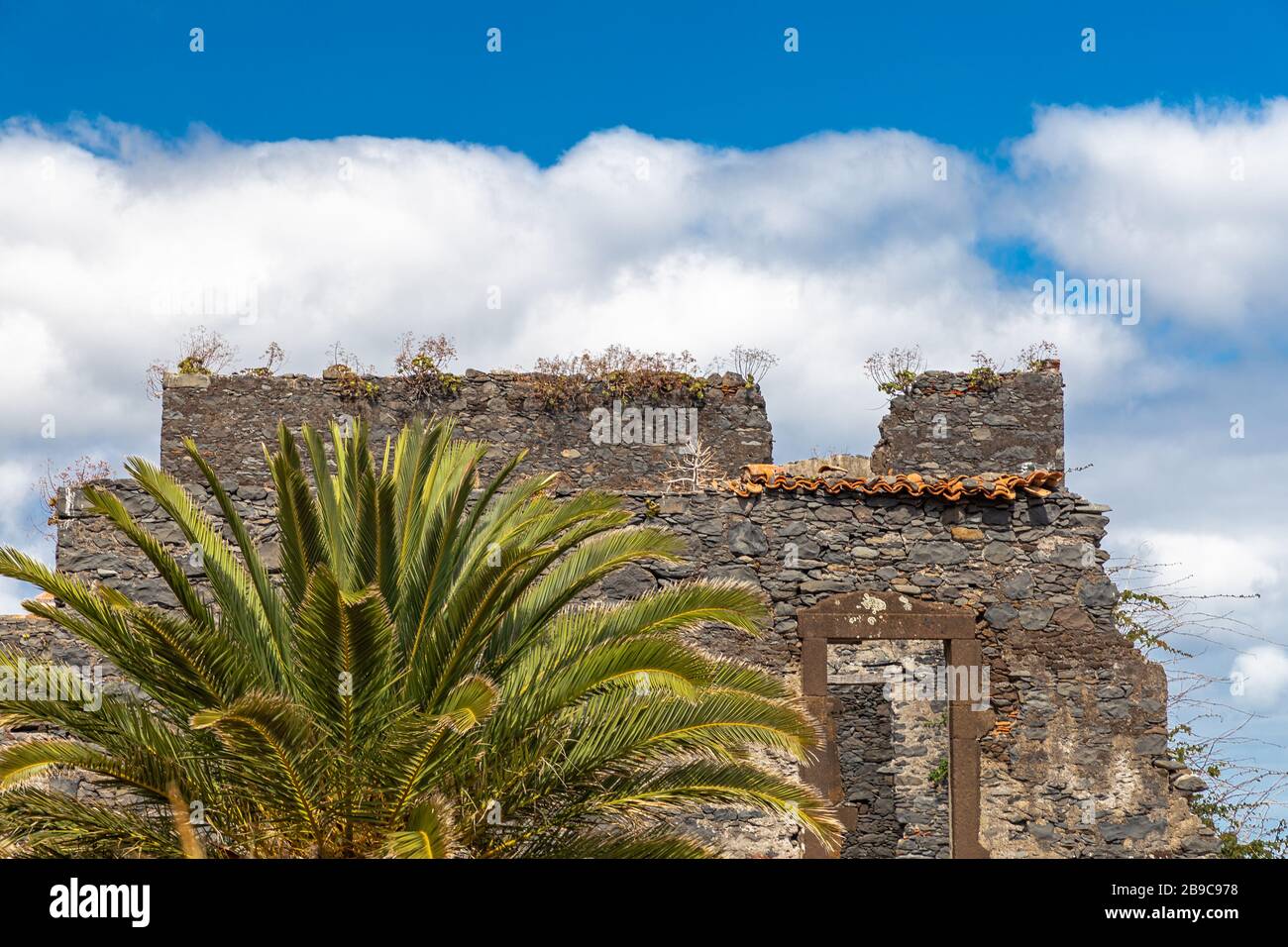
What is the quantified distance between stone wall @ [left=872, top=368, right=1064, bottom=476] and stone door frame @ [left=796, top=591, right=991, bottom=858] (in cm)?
551

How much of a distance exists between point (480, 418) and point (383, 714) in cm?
979

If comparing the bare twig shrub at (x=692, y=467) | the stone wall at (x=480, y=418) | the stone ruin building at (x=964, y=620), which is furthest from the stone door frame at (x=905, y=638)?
the stone wall at (x=480, y=418)

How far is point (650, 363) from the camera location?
16328mm

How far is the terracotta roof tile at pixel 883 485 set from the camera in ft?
35.8

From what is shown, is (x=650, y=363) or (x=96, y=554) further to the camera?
(x=650, y=363)

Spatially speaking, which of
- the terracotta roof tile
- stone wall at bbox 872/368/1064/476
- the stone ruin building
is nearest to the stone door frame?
the stone ruin building

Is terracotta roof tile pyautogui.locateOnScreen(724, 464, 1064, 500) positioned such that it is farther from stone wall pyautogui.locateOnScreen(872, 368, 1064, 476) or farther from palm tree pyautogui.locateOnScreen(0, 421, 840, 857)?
stone wall pyautogui.locateOnScreen(872, 368, 1064, 476)

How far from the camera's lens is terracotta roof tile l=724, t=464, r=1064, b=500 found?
35.8ft

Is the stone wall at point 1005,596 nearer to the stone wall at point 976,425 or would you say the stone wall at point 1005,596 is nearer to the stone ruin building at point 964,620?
the stone ruin building at point 964,620
